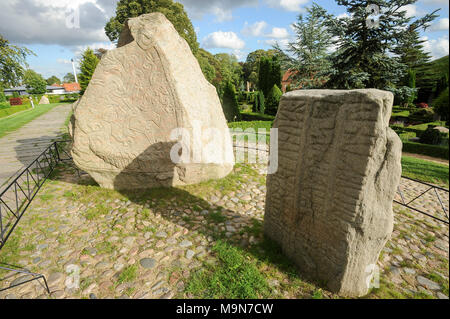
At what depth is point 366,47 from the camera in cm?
1119

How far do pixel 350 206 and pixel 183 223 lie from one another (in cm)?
302

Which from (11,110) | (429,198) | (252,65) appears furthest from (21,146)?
(252,65)

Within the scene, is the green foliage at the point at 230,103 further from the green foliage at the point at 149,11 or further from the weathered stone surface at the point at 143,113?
the weathered stone surface at the point at 143,113

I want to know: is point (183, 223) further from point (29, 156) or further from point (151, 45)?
point (29, 156)

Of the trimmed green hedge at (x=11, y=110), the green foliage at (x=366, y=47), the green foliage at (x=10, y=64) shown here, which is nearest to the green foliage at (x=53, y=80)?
the trimmed green hedge at (x=11, y=110)

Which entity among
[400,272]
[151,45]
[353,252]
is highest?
[151,45]

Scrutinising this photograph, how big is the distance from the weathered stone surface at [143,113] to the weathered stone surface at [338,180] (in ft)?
8.49

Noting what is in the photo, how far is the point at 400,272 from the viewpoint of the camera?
341cm

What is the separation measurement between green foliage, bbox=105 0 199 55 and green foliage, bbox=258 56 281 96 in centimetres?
820

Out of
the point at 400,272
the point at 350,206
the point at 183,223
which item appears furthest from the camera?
the point at 183,223

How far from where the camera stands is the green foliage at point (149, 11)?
21.1 m

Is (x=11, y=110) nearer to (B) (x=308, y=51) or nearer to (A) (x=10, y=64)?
(A) (x=10, y=64)

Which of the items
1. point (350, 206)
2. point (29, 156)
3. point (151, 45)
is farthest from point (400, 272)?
point (29, 156)

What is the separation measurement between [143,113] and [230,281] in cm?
392
